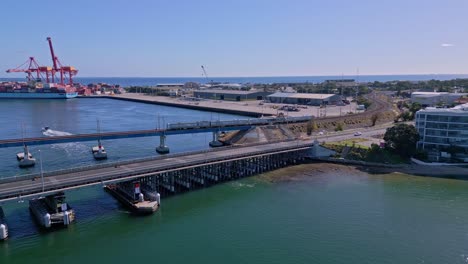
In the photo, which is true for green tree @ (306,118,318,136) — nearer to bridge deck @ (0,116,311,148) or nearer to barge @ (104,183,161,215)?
bridge deck @ (0,116,311,148)

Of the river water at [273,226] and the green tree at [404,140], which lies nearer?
the river water at [273,226]

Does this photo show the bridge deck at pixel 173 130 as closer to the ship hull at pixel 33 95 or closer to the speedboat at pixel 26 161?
the speedboat at pixel 26 161

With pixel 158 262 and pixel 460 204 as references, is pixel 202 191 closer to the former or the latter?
pixel 158 262

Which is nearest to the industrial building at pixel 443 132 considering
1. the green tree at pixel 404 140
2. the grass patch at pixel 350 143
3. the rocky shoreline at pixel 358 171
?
the green tree at pixel 404 140

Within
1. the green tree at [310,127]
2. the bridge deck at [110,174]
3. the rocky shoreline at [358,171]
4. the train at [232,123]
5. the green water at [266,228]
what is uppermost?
the train at [232,123]

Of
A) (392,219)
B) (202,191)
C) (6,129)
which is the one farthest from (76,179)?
(6,129)

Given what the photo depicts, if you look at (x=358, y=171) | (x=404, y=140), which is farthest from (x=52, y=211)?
(x=404, y=140)
